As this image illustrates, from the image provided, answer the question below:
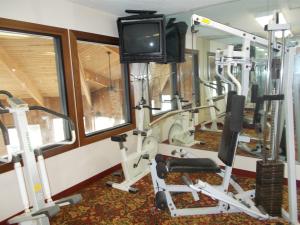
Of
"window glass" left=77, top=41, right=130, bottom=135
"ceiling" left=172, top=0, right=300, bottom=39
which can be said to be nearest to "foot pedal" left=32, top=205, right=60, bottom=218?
"window glass" left=77, top=41, right=130, bottom=135

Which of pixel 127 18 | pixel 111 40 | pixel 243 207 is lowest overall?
pixel 243 207

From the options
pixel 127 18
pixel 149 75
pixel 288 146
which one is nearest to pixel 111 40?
pixel 127 18

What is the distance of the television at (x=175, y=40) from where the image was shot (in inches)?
134

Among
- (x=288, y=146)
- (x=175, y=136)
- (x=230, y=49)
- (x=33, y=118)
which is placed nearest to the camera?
(x=288, y=146)

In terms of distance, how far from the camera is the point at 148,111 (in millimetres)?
3893

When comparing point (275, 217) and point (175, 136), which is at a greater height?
point (175, 136)

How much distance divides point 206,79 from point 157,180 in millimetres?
1867

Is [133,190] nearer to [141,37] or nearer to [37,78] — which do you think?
[37,78]

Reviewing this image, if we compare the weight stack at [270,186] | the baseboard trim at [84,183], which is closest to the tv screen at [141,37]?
the baseboard trim at [84,183]

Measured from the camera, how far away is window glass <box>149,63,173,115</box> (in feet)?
12.7

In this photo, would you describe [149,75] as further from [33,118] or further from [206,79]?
[33,118]

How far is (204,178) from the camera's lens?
3092 mm

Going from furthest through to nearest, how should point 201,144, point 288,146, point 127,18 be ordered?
point 201,144
point 127,18
point 288,146

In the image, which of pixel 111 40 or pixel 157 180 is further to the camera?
pixel 111 40
